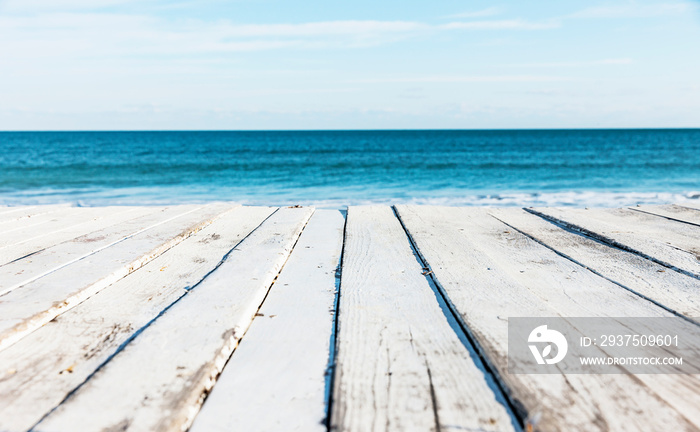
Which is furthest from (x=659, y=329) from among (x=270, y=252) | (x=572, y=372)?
(x=270, y=252)

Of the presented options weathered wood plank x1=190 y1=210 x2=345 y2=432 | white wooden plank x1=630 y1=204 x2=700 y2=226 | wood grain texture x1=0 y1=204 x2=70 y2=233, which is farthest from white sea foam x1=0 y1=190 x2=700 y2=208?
weathered wood plank x1=190 y1=210 x2=345 y2=432

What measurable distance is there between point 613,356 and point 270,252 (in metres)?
1.15

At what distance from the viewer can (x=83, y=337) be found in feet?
3.50

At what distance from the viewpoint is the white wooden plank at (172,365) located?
76 cm

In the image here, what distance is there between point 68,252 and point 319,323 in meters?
1.15

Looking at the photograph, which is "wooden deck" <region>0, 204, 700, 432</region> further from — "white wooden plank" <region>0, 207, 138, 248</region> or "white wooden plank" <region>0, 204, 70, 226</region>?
"white wooden plank" <region>0, 204, 70, 226</region>

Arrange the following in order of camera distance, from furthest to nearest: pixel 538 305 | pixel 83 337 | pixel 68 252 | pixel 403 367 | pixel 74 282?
pixel 68 252 < pixel 74 282 < pixel 538 305 < pixel 83 337 < pixel 403 367

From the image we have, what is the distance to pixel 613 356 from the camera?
3.20 ft

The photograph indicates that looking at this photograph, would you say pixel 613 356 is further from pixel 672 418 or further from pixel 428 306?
pixel 428 306

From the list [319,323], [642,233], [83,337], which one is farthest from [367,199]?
[83,337]

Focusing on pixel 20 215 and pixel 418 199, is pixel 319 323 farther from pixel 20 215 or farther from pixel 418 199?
pixel 418 199

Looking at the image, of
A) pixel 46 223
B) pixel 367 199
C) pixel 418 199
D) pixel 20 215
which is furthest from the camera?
pixel 367 199

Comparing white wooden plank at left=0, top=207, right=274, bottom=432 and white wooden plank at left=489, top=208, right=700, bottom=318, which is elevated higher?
white wooden plank at left=0, top=207, right=274, bottom=432

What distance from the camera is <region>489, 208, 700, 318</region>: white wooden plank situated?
1323 mm
